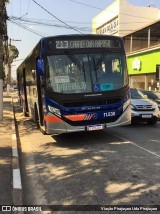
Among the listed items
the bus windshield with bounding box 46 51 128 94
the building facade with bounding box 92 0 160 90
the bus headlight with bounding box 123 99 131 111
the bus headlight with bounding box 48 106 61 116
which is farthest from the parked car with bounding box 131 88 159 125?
the building facade with bounding box 92 0 160 90

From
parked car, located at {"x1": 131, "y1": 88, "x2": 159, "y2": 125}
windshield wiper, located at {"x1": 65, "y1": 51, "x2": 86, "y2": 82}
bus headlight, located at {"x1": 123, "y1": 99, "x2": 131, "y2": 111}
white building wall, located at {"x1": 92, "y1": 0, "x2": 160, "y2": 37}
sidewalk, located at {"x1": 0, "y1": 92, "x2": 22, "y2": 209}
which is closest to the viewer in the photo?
sidewalk, located at {"x1": 0, "y1": 92, "x2": 22, "y2": 209}

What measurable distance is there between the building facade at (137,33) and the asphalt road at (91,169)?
16618 mm

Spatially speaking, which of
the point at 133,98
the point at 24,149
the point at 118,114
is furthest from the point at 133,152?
the point at 133,98

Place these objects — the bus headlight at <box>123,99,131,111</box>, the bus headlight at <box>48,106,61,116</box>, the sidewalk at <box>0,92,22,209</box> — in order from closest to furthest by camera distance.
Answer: the sidewalk at <box>0,92,22,209</box>, the bus headlight at <box>48,106,61,116</box>, the bus headlight at <box>123,99,131,111</box>

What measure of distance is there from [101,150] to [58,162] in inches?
61.8

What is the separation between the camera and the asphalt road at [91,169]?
218 inches

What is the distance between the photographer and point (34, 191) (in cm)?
597

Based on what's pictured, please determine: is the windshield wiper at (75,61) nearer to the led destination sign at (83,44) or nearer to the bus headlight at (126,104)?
the led destination sign at (83,44)

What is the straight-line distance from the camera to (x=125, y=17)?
42344 mm

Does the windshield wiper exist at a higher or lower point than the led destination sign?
lower

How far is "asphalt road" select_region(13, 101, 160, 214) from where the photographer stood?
553cm

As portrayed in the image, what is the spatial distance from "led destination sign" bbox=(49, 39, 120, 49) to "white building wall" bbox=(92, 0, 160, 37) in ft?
102

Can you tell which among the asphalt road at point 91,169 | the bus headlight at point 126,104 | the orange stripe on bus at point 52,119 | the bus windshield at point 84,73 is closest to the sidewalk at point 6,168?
the asphalt road at point 91,169

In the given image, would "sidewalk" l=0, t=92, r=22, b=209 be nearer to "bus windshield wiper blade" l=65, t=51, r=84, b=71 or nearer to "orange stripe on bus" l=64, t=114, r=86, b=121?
"orange stripe on bus" l=64, t=114, r=86, b=121
